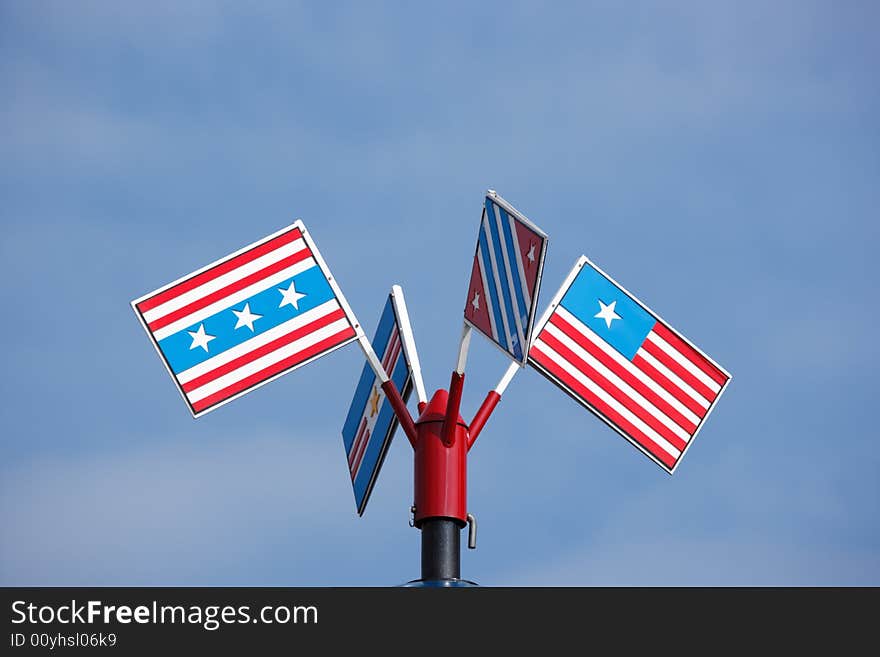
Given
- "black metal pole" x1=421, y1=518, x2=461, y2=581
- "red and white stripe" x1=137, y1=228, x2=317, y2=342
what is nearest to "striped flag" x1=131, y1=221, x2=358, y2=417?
"red and white stripe" x1=137, y1=228, x2=317, y2=342

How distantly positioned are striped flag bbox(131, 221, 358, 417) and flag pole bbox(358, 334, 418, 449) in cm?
18

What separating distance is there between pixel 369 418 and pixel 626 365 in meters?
2.70

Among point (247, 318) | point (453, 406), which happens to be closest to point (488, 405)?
point (453, 406)

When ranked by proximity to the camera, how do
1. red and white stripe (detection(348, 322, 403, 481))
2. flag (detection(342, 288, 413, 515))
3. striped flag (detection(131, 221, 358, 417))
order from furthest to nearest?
red and white stripe (detection(348, 322, 403, 481))
flag (detection(342, 288, 413, 515))
striped flag (detection(131, 221, 358, 417))

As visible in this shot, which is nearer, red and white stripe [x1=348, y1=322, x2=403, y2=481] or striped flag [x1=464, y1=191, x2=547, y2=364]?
striped flag [x1=464, y1=191, x2=547, y2=364]

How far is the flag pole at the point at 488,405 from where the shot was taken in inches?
535

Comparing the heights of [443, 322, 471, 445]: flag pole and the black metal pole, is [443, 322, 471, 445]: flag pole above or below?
above

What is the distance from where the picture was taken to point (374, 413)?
50.0ft

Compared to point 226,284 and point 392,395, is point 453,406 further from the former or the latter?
point 226,284

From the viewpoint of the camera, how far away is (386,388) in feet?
45.5

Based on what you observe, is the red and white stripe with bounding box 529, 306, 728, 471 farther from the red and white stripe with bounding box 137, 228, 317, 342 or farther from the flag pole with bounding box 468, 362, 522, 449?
the red and white stripe with bounding box 137, 228, 317, 342

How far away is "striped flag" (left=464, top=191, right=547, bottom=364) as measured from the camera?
12.7 metres
